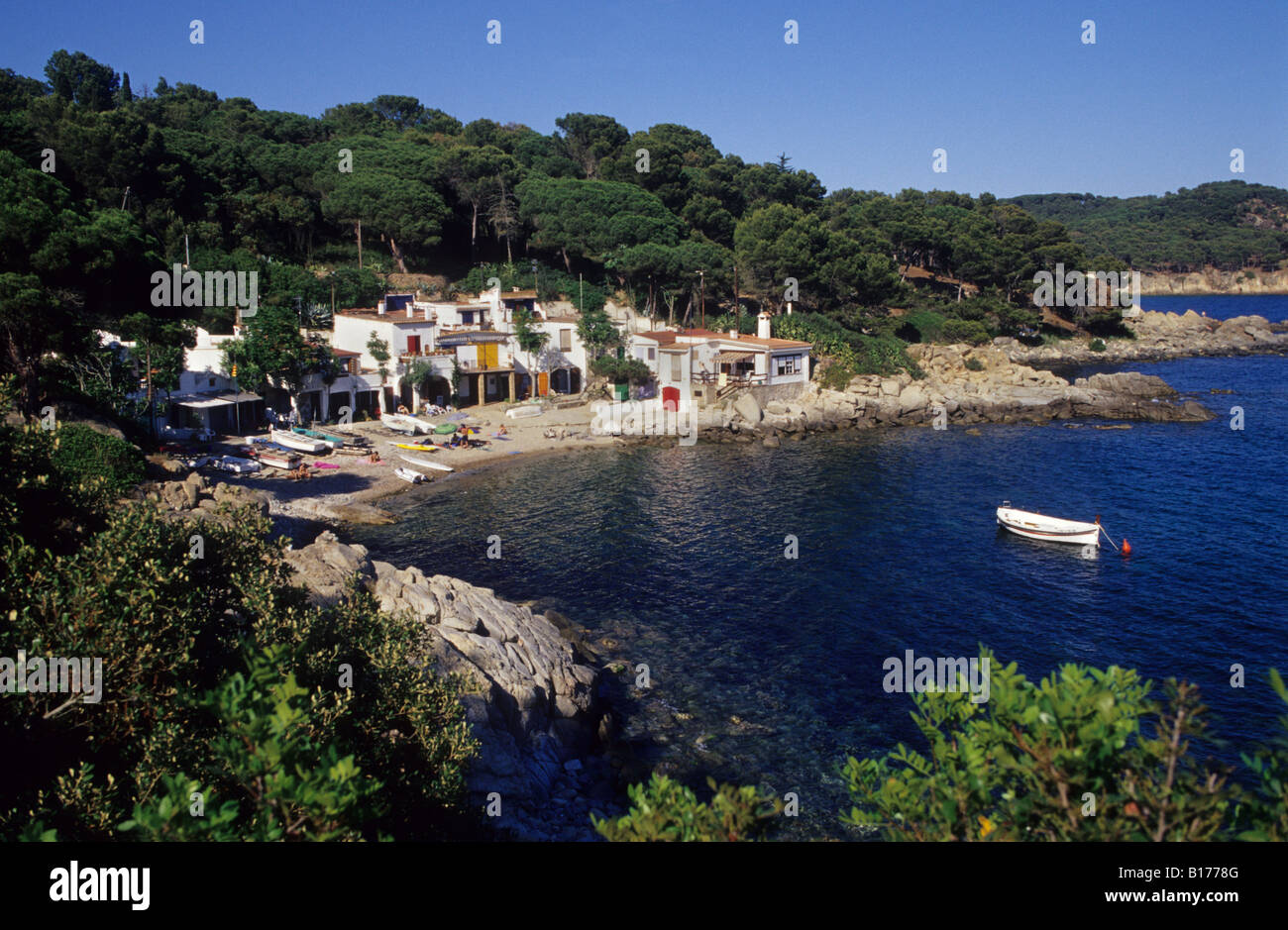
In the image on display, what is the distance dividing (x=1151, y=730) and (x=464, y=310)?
172 feet

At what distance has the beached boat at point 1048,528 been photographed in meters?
35.2

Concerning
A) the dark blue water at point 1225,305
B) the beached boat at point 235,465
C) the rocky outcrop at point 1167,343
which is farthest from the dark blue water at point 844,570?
the dark blue water at point 1225,305

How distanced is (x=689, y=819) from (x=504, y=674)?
1411 centimetres

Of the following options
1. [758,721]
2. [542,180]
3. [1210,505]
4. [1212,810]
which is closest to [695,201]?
[542,180]

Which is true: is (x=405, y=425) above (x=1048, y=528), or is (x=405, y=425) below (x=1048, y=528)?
above

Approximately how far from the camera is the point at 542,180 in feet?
277

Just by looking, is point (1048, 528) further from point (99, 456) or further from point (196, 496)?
point (99, 456)

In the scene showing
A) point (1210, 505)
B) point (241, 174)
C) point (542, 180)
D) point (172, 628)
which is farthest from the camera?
point (542, 180)

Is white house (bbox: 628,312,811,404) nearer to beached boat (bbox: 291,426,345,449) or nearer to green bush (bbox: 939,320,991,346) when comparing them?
beached boat (bbox: 291,426,345,449)

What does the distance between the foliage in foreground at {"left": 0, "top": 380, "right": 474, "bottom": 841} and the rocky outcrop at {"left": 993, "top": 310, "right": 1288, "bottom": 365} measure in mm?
90893

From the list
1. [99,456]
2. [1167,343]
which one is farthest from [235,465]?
[1167,343]

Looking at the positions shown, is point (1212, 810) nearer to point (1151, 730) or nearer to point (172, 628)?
point (172, 628)

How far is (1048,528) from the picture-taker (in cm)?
3584

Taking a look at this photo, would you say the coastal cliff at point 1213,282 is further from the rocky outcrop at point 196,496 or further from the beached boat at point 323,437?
the rocky outcrop at point 196,496
